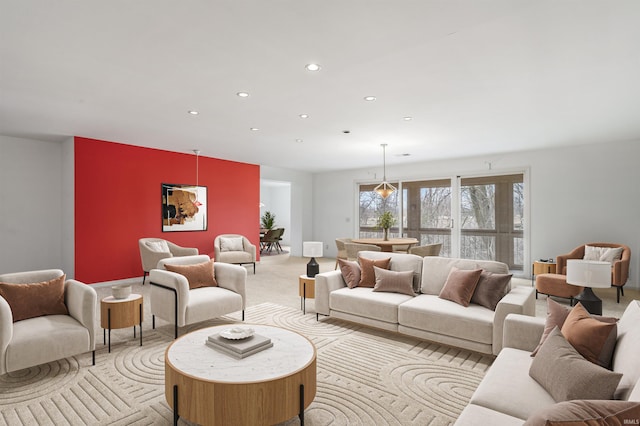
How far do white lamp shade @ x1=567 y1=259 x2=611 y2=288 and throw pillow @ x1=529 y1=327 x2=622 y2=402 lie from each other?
1.35 m

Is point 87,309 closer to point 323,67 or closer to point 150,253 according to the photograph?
point 323,67

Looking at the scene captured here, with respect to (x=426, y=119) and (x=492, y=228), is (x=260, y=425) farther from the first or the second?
(x=492, y=228)

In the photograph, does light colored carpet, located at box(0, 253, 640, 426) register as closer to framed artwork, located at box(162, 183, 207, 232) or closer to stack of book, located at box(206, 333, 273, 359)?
stack of book, located at box(206, 333, 273, 359)

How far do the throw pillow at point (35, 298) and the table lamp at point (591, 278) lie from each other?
455 centimetres

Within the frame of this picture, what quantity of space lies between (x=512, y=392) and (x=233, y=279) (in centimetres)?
314

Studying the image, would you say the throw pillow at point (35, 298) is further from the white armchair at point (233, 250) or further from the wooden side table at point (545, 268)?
the wooden side table at point (545, 268)

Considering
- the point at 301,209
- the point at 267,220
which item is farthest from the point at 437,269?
the point at 267,220

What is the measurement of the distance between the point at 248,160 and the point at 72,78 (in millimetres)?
5077

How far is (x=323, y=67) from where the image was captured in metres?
3.13

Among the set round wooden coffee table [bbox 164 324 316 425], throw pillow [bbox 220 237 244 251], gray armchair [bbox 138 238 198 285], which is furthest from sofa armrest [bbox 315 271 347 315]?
throw pillow [bbox 220 237 244 251]

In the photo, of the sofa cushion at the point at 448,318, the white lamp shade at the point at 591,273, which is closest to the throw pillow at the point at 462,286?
the sofa cushion at the point at 448,318

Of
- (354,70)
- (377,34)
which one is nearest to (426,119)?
(354,70)

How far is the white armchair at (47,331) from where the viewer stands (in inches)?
101

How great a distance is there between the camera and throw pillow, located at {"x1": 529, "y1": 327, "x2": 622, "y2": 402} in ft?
4.87
